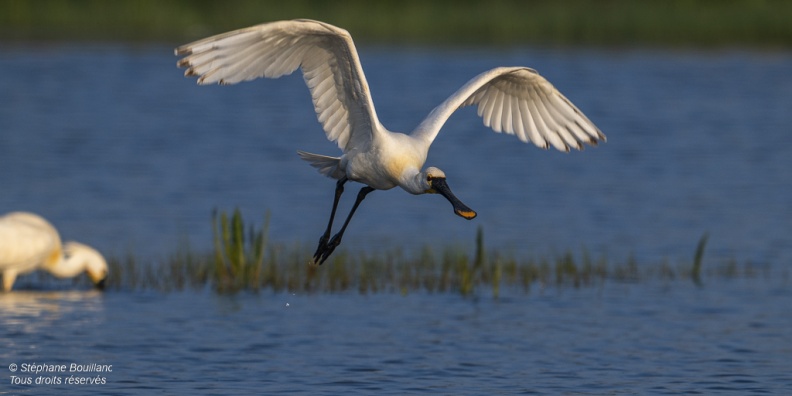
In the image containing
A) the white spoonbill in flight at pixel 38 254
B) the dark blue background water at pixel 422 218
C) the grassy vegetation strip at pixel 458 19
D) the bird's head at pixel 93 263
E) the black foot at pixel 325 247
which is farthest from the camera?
the grassy vegetation strip at pixel 458 19

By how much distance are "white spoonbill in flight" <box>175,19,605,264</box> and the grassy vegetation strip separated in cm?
2453

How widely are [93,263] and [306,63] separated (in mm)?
5145

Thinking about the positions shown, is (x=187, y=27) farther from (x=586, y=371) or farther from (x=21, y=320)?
(x=586, y=371)

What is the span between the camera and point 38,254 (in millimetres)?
Result: 14461

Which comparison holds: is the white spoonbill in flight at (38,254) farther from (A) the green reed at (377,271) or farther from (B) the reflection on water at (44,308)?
(A) the green reed at (377,271)

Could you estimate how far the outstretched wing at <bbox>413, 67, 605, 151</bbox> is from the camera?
1116cm

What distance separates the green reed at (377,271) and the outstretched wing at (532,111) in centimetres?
255

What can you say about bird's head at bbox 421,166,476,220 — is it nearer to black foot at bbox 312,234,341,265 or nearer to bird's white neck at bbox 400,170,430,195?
bird's white neck at bbox 400,170,430,195

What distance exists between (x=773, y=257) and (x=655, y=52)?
23.1 meters

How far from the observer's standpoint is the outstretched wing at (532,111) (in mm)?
11164

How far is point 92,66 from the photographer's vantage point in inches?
1355

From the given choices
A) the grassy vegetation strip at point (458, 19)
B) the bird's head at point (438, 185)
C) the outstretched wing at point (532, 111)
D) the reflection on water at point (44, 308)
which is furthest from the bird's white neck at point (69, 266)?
the grassy vegetation strip at point (458, 19)

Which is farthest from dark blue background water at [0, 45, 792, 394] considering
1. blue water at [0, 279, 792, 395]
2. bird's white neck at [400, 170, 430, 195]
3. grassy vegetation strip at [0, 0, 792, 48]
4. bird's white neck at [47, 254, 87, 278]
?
grassy vegetation strip at [0, 0, 792, 48]

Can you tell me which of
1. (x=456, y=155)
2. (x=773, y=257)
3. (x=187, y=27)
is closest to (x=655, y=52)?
(x=187, y=27)
